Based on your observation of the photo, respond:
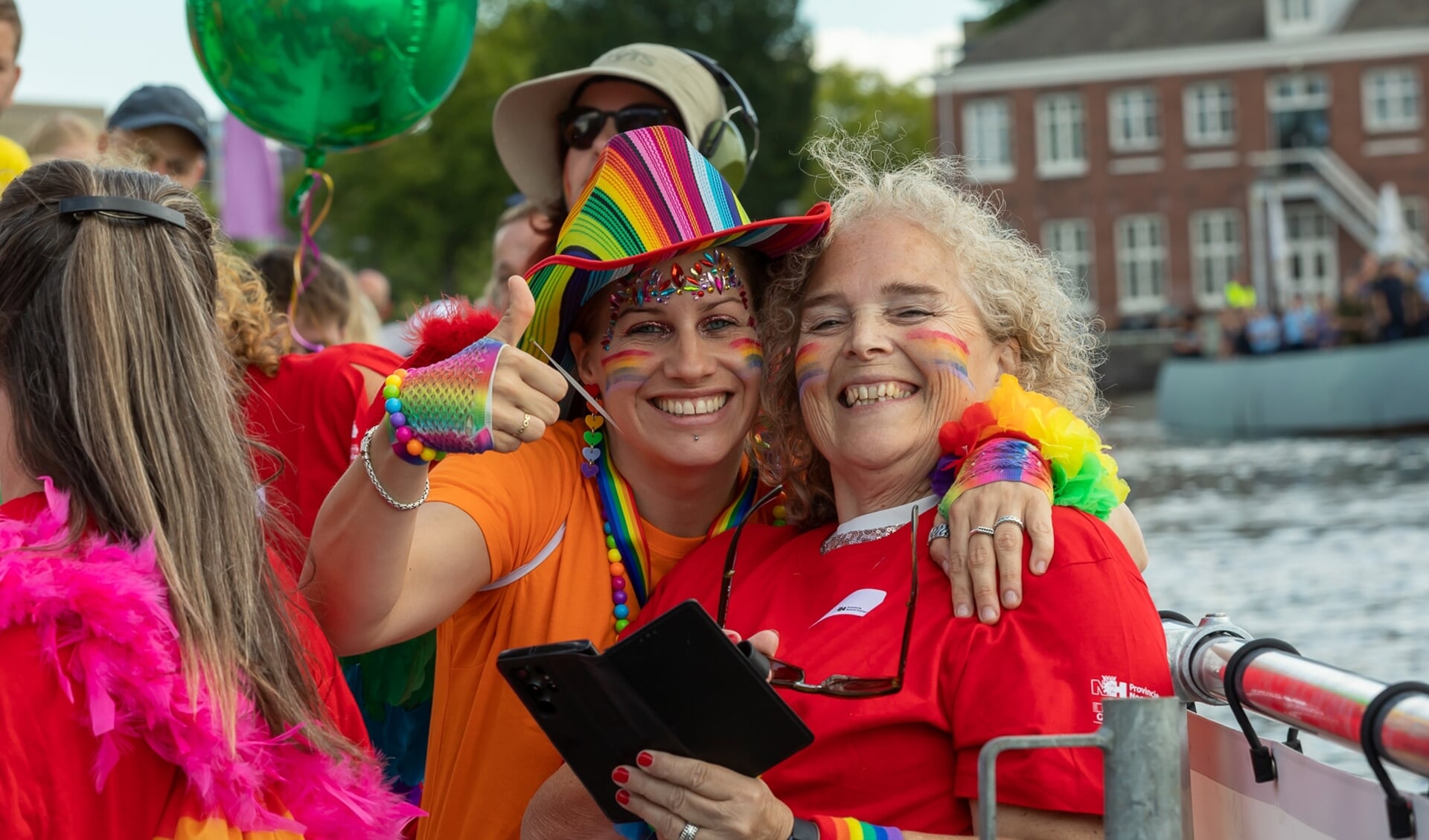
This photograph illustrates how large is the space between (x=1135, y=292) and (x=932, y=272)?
46386 mm

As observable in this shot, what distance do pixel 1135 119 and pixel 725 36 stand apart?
14.9 m

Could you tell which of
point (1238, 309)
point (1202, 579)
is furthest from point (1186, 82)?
point (1202, 579)

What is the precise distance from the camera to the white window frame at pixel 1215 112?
4616cm

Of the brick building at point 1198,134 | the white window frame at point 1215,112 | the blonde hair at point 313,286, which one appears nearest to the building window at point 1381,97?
the brick building at point 1198,134

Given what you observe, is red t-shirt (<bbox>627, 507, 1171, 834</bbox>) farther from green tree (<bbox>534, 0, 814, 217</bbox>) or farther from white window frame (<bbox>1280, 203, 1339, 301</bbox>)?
white window frame (<bbox>1280, 203, 1339, 301</bbox>)

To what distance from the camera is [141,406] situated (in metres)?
1.89

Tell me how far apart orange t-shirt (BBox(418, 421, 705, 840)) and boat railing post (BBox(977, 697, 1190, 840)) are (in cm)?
110

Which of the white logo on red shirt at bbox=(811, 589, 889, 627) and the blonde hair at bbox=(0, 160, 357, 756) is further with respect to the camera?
the white logo on red shirt at bbox=(811, 589, 889, 627)

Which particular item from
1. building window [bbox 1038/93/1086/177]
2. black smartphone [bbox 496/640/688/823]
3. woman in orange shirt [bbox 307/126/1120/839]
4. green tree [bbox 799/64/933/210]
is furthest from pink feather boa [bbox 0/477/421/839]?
green tree [bbox 799/64/933/210]

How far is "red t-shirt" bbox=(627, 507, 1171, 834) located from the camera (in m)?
2.10

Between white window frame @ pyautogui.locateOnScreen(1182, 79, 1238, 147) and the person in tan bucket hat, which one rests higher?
white window frame @ pyautogui.locateOnScreen(1182, 79, 1238, 147)

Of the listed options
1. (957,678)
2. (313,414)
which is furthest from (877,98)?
(957,678)

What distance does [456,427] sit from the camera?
199cm

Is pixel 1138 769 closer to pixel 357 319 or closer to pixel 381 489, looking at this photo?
pixel 381 489
